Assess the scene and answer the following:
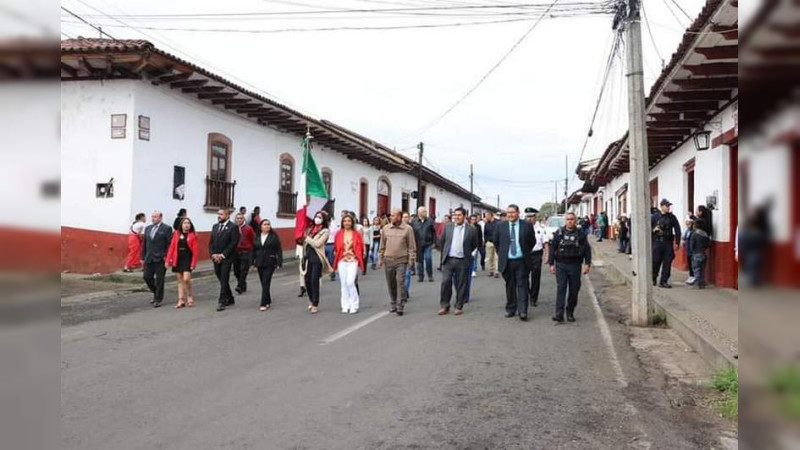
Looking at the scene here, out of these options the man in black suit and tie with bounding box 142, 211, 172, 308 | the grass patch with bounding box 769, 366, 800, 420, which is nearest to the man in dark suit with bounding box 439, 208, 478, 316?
the man in black suit and tie with bounding box 142, 211, 172, 308

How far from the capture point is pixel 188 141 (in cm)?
1658

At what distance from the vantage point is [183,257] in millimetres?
10469

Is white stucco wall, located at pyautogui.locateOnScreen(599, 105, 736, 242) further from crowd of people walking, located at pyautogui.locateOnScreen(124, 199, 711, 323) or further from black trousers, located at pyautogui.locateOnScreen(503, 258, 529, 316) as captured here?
black trousers, located at pyautogui.locateOnScreen(503, 258, 529, 316)

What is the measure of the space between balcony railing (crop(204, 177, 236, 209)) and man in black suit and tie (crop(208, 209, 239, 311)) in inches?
288

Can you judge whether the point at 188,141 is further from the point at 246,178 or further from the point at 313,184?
the point at 313,184

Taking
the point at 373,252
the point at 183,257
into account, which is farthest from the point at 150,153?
the point at 373,252

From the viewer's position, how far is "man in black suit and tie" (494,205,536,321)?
30.7 ft

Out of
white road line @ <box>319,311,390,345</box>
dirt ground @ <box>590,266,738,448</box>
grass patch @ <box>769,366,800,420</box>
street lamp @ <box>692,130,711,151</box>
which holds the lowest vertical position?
dirt ground @ <box>590,266,738,448</box>

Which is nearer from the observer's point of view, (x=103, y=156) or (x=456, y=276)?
(x=456, y=276)

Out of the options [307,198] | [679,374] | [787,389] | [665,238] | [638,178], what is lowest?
[679,374]

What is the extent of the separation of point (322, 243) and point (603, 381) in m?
5.67

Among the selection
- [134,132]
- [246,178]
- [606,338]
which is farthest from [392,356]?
[246,178]

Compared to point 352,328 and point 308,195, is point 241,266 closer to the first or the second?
point 308,195

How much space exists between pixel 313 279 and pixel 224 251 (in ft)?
5.54
